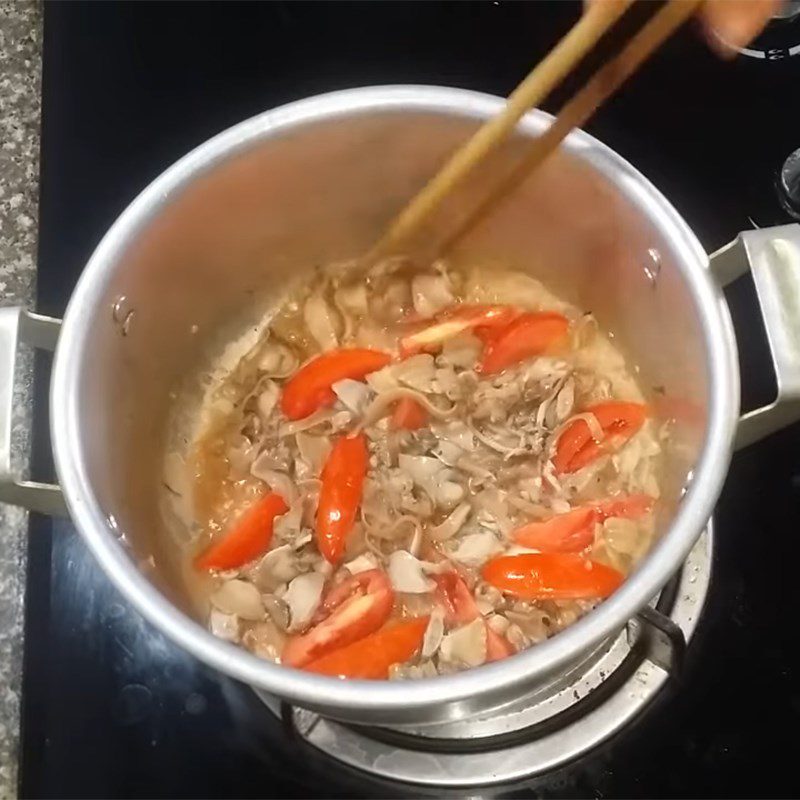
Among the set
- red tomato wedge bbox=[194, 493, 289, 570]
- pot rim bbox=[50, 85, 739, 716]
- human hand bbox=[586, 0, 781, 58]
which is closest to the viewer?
pot rim bbox=[50, 85, 739, 716]

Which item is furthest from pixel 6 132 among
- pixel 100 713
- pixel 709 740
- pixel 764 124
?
pixel 709 740

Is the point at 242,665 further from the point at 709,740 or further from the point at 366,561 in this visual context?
the point at 709,740

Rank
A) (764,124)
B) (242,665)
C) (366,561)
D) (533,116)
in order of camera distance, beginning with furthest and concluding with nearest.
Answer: (764,124), (366,561), (533,116), (242,665)

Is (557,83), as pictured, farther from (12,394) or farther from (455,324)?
(12,394)

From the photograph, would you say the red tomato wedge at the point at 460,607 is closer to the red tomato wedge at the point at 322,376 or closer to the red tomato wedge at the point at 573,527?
the red tomato wedge at the point at 573,527

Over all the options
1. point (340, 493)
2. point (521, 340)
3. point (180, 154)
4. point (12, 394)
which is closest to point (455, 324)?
point (521, 340)

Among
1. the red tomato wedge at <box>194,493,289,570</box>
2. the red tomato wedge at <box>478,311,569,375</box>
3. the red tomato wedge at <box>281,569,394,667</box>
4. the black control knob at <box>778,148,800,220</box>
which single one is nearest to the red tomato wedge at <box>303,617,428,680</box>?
the red tomato wedge at <box>281,569,394,667</box>

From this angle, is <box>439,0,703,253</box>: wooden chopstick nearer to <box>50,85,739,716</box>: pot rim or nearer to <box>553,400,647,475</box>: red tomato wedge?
<box>50,85,739,716</box>: pot rim
